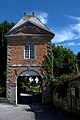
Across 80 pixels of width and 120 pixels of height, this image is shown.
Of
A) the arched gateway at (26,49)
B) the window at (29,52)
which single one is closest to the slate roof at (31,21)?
the arched gateway at (26,49)

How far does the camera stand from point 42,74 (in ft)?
112

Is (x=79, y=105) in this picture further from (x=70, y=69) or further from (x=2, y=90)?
(x=70, y=69)

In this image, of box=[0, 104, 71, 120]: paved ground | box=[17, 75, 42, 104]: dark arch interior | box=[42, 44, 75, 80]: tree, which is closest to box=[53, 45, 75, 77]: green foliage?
box=[42, 44, 75, 80]: tree

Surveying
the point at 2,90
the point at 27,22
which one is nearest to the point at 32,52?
the point at 27,22

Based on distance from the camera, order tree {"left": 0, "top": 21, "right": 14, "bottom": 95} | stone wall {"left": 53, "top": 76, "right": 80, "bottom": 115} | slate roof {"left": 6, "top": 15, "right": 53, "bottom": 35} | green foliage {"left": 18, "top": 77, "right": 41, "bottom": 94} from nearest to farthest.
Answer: stone wall {"left": 53, "top": 76, "right": 80, "bottom": 115} < slate roof {"left": 6, "top": 15, "right": 53, "bottom": 35} < tree {"left": 0, "top": 21, "right": 14, "bottom": 95} < green foliage {"left": 18, "top": 77, "right": 41, "bottom": 94}

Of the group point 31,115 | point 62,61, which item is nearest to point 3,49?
point 62,61

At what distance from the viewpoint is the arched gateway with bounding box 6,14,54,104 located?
34.1 metres

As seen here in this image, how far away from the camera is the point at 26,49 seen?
1352 inches

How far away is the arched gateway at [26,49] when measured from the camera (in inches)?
1342

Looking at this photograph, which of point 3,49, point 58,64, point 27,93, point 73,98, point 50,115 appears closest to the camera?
point 73,98

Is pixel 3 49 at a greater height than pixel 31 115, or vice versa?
pixel 3 49

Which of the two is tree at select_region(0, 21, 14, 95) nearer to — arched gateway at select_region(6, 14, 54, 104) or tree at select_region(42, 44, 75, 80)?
tree at select_region(42, 44, 75, 80)

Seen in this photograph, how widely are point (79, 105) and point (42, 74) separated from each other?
16.1 metres

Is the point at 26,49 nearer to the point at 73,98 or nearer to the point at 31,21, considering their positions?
the point at 31,21
